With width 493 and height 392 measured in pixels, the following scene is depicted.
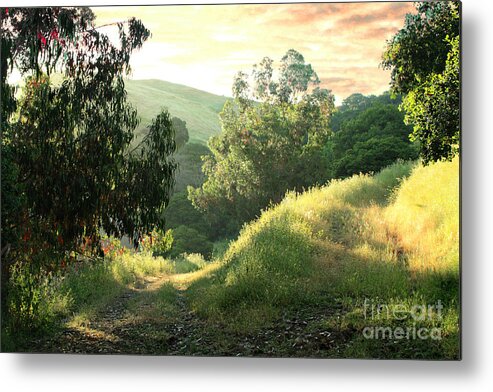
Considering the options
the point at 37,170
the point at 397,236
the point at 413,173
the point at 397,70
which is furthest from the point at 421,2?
the point at 37,170

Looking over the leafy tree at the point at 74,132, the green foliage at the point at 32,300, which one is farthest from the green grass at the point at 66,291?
the leafy tree at the point at 74,132

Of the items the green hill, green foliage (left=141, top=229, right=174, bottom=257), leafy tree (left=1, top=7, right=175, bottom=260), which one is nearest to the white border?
green foliage (left=141, top=229, right=174, bottom=257)

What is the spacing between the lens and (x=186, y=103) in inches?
257

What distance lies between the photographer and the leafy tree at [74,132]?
264 inches

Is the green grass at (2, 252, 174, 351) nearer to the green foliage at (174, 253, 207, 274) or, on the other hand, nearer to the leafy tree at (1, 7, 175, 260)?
the green foliage at (174, 253, 207, 274)

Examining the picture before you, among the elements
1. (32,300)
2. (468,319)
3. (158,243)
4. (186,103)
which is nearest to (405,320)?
(468,319)

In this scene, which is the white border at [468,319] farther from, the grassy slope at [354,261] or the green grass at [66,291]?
the green grass at [66,291]

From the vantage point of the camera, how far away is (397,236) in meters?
6.43

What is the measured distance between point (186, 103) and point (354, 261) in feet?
7.34

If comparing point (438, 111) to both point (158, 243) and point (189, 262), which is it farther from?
point (158, 243)

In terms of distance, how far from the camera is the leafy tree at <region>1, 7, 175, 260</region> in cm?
670

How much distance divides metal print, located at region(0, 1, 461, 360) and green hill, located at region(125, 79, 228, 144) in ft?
0.05

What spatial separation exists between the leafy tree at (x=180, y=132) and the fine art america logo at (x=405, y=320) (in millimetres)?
2387

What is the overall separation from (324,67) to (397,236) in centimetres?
178
